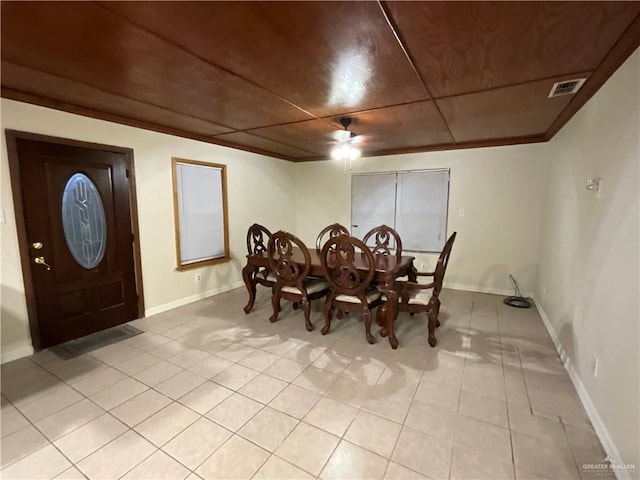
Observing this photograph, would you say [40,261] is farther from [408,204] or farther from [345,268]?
[408,204]

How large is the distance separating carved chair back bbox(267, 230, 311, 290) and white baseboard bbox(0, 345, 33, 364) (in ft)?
7.42

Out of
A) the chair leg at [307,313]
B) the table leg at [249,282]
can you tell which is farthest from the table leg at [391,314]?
the table leg at [249,282]

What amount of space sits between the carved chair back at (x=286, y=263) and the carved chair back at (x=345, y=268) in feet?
0.79

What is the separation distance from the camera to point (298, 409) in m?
1.96

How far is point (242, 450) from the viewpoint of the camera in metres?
1.63

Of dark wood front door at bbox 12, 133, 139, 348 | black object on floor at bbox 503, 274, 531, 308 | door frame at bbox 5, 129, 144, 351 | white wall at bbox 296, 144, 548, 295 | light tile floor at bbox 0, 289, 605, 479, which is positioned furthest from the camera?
white wall at bbox 296, 144, 548, 295

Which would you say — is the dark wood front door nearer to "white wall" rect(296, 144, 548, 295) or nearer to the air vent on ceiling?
"white wall" rect(296, 144, 548, 295)

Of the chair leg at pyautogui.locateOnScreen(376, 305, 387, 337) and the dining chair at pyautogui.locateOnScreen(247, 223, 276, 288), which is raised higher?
the dining chair at pyautogui.locateOnScreen(247, 223, 276, 288)

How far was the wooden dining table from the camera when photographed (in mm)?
2721

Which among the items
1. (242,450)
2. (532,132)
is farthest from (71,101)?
(532,132)

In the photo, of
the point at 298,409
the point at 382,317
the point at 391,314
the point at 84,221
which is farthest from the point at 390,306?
the point at 84,221

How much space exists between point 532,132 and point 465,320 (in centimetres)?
252

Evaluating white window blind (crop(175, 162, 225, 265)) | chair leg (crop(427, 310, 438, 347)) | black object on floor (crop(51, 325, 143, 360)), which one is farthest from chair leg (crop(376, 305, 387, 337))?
white window blind (crop(175, 162, 225, 265))

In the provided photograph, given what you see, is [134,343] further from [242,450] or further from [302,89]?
[302,89]
